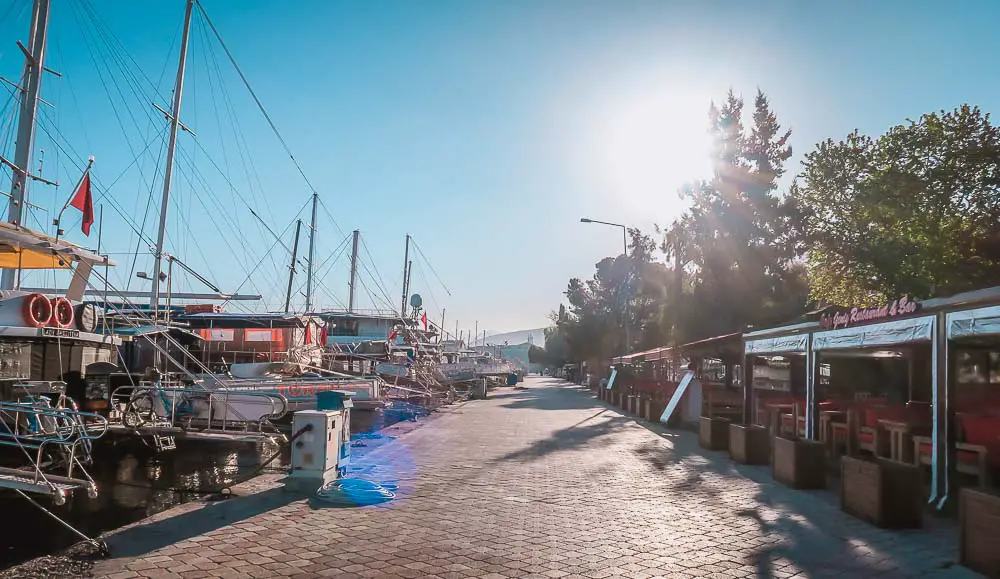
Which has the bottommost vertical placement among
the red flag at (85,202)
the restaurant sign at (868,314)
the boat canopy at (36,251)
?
the restaurant sign at (868,314)

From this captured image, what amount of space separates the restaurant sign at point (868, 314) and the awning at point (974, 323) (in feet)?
2.38

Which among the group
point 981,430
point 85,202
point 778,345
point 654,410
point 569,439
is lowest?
point 569,439

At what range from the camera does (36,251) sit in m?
10.1

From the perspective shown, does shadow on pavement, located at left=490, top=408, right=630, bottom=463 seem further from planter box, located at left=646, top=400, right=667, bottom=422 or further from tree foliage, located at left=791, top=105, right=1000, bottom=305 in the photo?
tree foliage, located at left=791, top=105, right=1000, bottom=305

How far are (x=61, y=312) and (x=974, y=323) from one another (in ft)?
45.9

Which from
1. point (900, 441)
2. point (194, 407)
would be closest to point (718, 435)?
point (900, 441)

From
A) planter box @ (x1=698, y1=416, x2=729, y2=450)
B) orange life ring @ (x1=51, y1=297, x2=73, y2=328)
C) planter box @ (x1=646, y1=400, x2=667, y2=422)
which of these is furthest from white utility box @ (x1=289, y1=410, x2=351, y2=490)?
planter box @ (x1=646, y1=400, x2=667, y2=422)

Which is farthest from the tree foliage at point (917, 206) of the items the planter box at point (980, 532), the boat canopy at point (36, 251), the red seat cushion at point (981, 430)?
the boat canopy at point (36, 251)

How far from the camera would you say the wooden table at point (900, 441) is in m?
10.3

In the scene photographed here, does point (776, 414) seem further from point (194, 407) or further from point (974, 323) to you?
point (194, 407)

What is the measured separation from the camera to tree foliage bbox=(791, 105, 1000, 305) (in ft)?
66.2

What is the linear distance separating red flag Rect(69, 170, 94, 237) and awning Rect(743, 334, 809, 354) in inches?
588

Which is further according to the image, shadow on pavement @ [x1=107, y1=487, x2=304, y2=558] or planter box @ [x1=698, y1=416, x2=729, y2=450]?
planter box @ [x1=698, y1=416, x2=729, y2=450]

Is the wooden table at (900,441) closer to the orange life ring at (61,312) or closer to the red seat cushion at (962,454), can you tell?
the red seat cushion at (962,454)
